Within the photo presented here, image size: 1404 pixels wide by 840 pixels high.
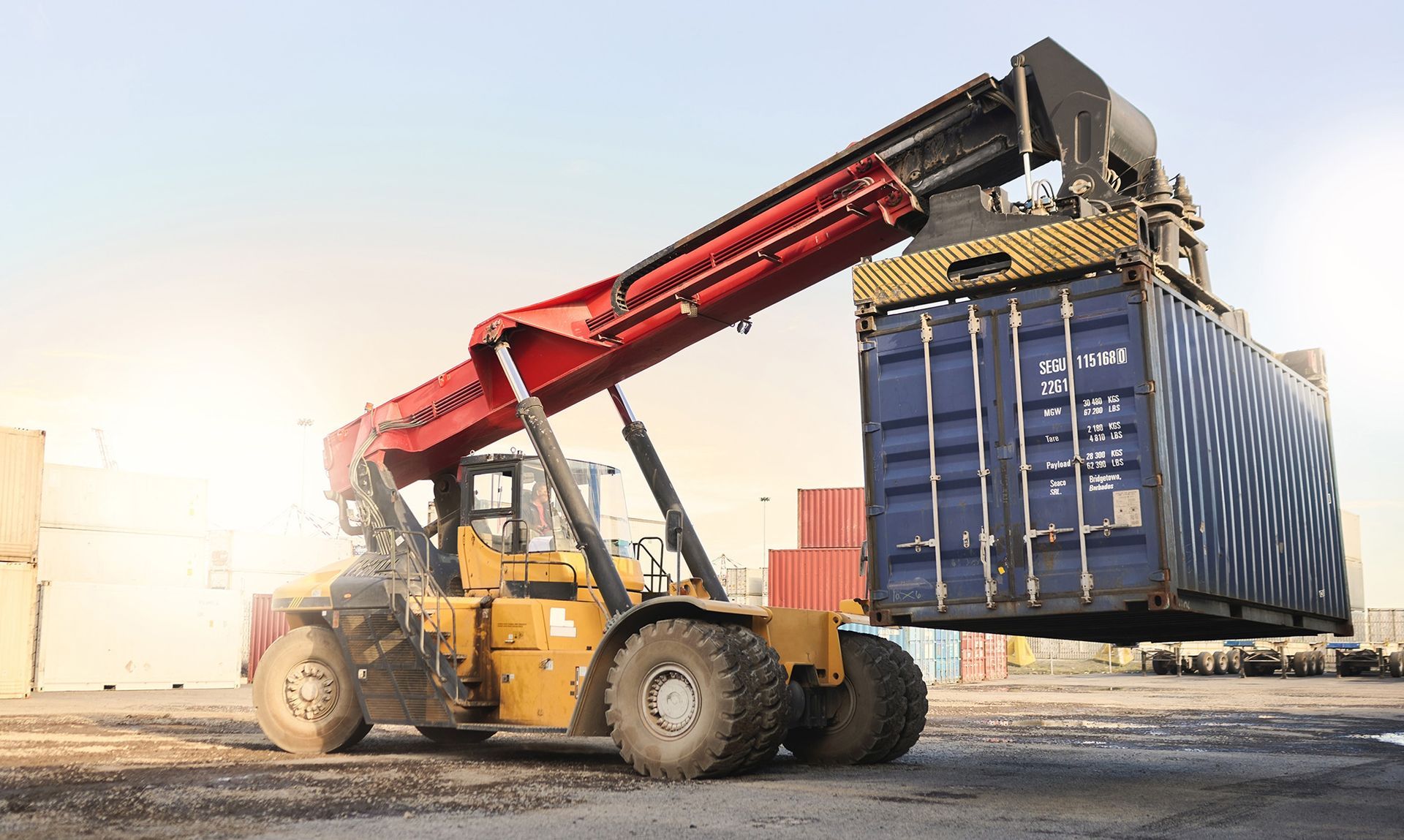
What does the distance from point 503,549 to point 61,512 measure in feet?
88.9

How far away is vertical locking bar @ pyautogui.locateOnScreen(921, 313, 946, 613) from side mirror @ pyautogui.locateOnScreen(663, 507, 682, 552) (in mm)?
3687

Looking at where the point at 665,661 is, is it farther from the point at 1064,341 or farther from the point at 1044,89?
the point at 1044,89

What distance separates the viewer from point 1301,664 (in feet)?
137

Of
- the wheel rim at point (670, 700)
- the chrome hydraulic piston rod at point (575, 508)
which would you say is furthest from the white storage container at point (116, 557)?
the wheel rim at point (670, 700)

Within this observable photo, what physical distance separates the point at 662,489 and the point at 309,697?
4.01 metres

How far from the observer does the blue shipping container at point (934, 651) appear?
38094 millimetres

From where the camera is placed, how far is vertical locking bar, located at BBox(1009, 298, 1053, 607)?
8578 millimetres

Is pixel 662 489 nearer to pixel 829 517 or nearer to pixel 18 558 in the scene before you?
pixel 18 558

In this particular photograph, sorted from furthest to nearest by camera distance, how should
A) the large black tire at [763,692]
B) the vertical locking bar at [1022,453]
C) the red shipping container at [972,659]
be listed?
the red shipping container at [972,659], the large black tire at [763,692], the vertical locking bar at [1022,453]

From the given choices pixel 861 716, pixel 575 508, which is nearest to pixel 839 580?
pixel 861 716

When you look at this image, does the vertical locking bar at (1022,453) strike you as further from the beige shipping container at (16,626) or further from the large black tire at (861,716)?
the beige shipping container at (16,626)

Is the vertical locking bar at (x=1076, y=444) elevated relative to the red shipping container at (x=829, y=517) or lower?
lower

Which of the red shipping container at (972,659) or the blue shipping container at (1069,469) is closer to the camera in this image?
the blue shipping container at (1069,469)

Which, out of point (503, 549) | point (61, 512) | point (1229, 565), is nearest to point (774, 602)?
point (61, 512)
